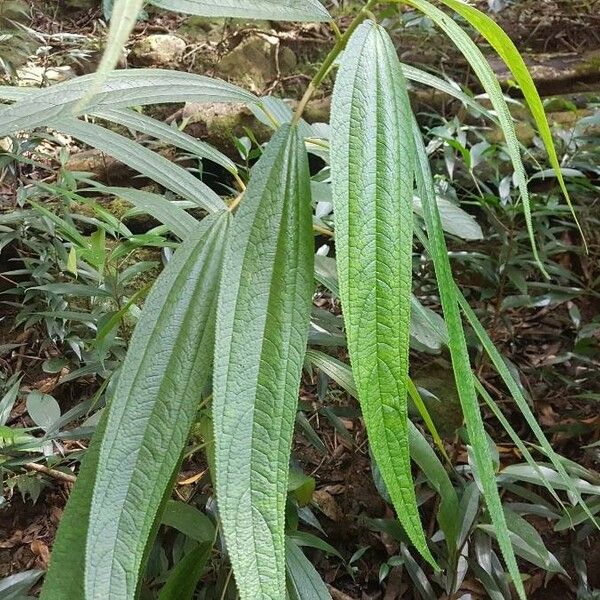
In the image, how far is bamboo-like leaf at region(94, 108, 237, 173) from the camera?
1.77 ft

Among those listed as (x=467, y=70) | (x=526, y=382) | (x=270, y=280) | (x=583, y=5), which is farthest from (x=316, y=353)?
(x=583, y=5)

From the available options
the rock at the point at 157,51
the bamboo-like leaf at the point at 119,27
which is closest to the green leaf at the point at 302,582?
the bamboo-like leaf at the point at 119,27

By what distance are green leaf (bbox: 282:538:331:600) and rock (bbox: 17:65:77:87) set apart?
1.94 m

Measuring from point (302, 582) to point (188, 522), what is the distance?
0.54 ft

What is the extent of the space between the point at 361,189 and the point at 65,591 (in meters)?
0.35

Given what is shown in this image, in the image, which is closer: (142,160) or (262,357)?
(262,357)

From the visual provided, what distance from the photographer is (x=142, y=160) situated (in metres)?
0.61

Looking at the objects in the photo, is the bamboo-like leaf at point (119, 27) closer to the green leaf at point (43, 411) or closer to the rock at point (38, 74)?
the green leaf at point (43, 411)

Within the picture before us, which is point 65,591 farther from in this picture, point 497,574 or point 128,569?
point 497,574

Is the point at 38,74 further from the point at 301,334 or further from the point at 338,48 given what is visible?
the point at 301,334

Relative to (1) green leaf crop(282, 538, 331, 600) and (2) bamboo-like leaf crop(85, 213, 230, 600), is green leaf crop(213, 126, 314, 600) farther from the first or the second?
(1) green leaf crop(282, 538, 331, 600)

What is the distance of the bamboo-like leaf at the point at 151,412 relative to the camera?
36 cm

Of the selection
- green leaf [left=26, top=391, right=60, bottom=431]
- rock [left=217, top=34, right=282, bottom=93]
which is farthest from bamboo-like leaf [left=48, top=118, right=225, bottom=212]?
rock [left=217, top=34, right=282, bottom=93]

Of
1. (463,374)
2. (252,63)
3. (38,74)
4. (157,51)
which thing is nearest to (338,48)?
(463,374)
